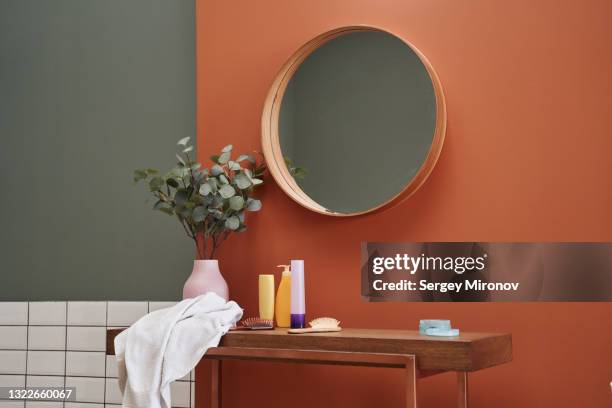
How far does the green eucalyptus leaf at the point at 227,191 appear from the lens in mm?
2520

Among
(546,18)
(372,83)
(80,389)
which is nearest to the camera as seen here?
(546,18)

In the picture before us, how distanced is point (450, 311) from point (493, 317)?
14 centimetres

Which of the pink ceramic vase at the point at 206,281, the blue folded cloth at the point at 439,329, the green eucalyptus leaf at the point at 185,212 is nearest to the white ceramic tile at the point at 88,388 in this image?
the pink ceramic vase at the point at 206,281

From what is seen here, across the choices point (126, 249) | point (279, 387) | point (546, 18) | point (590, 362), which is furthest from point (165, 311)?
point (546, 18)

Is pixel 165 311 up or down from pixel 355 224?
down

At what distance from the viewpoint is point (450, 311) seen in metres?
2.41

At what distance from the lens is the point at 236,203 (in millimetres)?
2545

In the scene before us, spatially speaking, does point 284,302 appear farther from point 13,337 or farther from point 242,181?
point 13,337

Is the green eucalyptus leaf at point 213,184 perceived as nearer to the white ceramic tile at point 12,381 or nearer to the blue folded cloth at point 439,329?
the blue folded cloth at point 439,329

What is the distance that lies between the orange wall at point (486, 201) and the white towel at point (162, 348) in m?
0.45

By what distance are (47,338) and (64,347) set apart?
0.10m

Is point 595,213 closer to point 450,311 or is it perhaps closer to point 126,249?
point 450,311

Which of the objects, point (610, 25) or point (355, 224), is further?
point (355, 224)

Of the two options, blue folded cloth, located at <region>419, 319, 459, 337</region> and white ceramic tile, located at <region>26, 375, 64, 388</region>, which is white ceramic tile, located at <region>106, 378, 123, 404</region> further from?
blue folded cloth, located at <region>419, 319, 459, 337</region>
